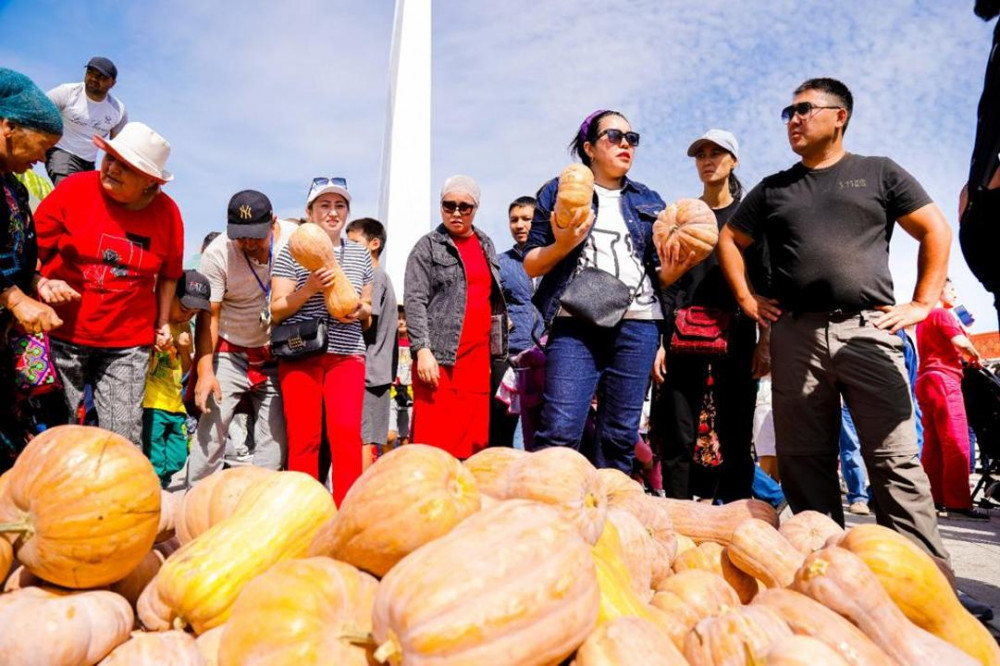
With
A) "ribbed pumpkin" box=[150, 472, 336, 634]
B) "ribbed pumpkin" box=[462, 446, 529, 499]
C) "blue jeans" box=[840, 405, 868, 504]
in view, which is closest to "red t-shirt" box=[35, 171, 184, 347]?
"ribbed pumpkin" box=[150, 472, 336, 634]

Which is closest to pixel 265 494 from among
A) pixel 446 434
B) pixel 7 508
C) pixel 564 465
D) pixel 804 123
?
pixel 7 508

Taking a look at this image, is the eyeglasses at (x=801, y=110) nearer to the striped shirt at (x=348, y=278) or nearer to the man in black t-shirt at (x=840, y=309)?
the man in black t-shirt at (x=840, y=309)

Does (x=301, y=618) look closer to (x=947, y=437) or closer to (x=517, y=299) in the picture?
(x=517, y=299)

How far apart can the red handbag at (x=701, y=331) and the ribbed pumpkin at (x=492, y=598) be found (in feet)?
9.45

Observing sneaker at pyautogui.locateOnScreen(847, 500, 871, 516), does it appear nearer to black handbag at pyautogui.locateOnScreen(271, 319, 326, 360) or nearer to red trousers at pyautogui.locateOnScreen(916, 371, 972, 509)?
red trousers at pyautogui.locateOnScreen(916, 371, 972, 509)

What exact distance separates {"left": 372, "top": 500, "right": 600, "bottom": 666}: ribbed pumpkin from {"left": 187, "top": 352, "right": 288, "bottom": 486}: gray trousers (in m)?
3.49

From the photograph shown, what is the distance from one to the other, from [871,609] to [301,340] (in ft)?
10.5

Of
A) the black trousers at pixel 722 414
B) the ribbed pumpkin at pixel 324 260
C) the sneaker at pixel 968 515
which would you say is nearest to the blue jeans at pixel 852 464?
the sneaker at pixel 968 515

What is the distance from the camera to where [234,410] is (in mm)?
4617

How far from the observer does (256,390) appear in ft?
15.1

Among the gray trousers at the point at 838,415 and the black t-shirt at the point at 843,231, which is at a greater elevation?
the black t-shirt at the point at 843,231

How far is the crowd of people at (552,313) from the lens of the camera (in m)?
3.23

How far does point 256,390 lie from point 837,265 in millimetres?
3708

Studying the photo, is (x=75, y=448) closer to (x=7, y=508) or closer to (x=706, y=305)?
(x=7, y=508)
